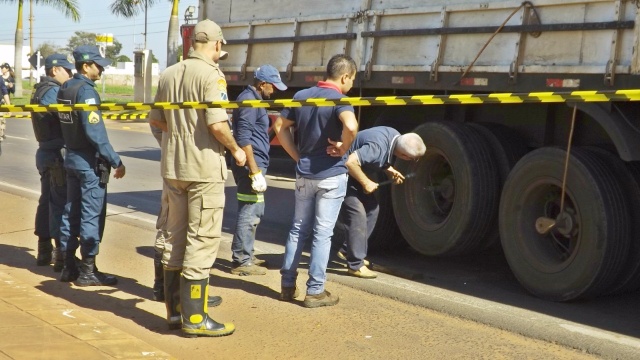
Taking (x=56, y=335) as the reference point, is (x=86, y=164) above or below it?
above

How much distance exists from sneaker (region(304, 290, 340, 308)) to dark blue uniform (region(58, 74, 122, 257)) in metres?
1.64

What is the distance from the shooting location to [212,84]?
5.70 m

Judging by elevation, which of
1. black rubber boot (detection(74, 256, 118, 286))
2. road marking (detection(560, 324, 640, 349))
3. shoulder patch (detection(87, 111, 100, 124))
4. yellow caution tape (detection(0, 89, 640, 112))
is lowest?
black rubber boot (detection(74, 256, 118, 286))

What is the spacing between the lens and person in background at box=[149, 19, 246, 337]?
5719 mm

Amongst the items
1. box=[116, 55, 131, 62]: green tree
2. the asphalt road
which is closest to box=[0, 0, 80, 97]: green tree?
the asphalt road

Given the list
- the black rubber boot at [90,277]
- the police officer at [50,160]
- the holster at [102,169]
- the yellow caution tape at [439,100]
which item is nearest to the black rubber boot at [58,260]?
the police officer at [50,160]

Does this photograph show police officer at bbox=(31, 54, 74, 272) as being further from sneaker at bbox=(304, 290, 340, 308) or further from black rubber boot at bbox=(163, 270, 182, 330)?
sneaker at bbox=(304, 290, 340, 308)

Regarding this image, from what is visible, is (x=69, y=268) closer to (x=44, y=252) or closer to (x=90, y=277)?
(x=90, y=277)

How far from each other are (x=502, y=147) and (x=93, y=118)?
3.03 metres

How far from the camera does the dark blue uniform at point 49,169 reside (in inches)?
298

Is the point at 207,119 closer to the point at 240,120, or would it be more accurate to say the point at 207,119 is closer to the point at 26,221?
the point at 240,120

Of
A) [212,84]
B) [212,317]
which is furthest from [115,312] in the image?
[212,84]

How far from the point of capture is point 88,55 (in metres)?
7.09

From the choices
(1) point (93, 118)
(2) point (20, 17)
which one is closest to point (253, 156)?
(1) point (93, 118)
